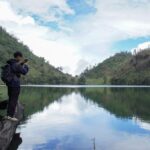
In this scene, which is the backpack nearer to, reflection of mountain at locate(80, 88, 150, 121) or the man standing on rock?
the man standing on rock

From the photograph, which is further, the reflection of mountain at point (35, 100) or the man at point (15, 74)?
the reflection of mountain at point (35, 100)

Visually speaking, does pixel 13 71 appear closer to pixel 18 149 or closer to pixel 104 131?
pixel 18 149

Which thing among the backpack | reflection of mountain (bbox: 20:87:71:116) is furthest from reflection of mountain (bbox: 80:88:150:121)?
the backpack

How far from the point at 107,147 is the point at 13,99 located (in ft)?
29.5

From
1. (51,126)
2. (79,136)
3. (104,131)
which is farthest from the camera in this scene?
(51,126)

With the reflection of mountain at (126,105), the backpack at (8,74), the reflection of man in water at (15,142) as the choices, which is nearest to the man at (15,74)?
the backpack at (8,74)

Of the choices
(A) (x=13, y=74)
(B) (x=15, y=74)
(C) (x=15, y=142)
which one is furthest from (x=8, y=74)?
(C) (x=15, y=142)

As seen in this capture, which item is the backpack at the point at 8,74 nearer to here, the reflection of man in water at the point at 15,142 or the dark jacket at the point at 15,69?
the dark jacket at the point at 15,69

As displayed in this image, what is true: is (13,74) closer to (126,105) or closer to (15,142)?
(15,142)

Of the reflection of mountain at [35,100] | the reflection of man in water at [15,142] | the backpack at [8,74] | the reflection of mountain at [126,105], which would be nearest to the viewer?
the backpack at [8,74]

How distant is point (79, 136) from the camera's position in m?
32.7

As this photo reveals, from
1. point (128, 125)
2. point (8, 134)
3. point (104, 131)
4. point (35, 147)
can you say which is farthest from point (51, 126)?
point (8, 134)

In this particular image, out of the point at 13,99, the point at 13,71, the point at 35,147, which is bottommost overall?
the point at 35,147

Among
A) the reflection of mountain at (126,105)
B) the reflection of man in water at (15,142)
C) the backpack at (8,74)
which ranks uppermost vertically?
the backpack at (8,74)
